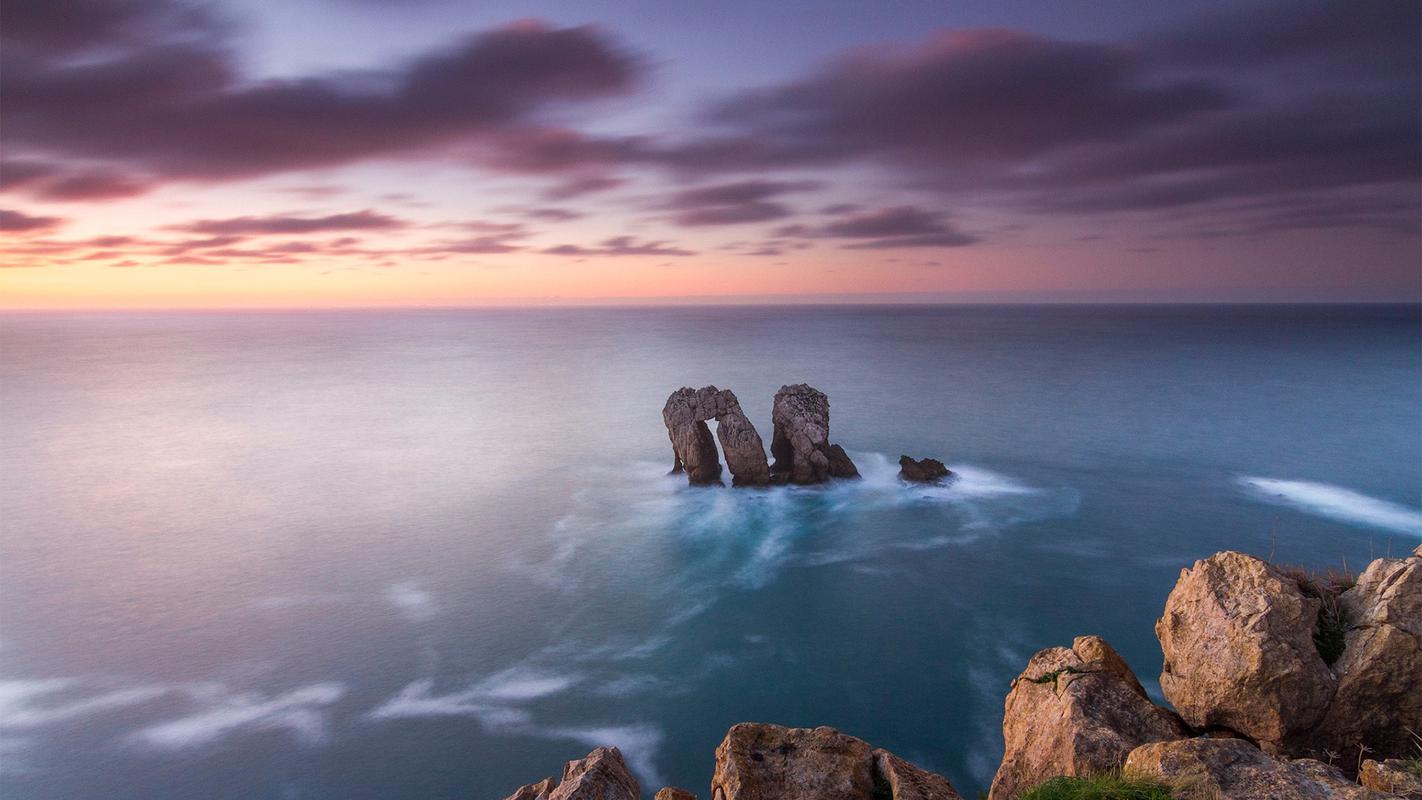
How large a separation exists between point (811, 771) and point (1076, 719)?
4.52 m

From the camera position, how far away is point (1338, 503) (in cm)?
4703

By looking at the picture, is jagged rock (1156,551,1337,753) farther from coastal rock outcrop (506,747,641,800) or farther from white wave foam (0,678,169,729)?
white wave foam (0,678,169,729)

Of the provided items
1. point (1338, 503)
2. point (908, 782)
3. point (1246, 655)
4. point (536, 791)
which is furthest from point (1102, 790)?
point (1338, 503)

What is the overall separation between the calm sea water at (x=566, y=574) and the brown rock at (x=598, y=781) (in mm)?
13742

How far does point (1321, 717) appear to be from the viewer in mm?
11125

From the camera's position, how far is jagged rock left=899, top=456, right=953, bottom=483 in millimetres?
50438

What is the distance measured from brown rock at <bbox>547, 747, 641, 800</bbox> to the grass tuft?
565 centimetres

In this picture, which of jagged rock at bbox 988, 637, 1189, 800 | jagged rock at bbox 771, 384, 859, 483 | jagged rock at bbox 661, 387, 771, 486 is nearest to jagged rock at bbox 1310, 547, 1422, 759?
jagged rock at bbox 988, 637, 1189, 800

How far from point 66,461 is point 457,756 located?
62.7m

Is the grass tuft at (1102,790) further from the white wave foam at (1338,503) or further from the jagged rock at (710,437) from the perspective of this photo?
the white wave foam at (1338,503)

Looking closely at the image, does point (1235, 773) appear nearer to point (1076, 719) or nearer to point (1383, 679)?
point (1076, 719)

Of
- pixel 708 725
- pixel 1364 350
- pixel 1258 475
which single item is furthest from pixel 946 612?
pixel 1364 350

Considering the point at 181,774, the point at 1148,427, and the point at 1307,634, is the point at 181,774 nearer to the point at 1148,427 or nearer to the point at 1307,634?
the point at 1307,634

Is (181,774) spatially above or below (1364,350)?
below
